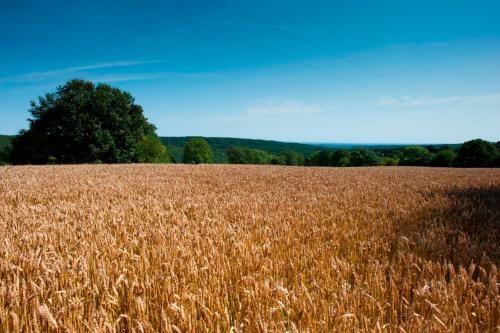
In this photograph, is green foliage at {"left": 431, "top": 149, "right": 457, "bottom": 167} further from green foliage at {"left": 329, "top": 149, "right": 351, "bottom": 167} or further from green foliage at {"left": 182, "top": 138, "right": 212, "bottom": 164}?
green foliage at {"left": 182, "top": 138, "right": 212, "bottom": 164}

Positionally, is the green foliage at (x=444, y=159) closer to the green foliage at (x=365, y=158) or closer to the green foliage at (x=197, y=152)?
the green foliage at (x=365, y=158)

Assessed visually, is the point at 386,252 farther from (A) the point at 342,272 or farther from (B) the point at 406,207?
(B) the point at 406,207

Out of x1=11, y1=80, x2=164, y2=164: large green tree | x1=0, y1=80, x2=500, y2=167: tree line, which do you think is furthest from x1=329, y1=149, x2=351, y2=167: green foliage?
x1=11, y1=80, x2=164, y2=164: large green tree

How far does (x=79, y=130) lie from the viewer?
4041 centimetres

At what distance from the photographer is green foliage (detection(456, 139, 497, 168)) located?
2665 inches

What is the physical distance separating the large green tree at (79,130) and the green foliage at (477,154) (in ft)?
243

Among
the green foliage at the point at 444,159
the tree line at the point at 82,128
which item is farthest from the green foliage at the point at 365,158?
the tree line at the point at 82,128

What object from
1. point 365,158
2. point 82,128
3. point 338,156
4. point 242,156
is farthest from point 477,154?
point 242,156

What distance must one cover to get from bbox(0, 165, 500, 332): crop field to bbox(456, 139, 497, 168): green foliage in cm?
7914

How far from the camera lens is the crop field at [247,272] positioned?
6.62 feet

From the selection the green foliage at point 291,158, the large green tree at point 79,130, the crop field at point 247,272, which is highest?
the large green tree at point 79,130

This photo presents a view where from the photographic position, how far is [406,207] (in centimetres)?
653

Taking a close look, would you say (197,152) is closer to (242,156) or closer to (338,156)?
(242,156)

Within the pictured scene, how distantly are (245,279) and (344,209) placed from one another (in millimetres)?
4201
